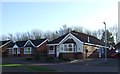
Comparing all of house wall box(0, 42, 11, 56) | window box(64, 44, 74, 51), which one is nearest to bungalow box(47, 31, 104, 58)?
window box(64, 44, 74, 51)

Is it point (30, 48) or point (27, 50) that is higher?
point (30, 48)

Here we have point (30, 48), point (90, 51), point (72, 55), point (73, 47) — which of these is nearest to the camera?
point (73, 47)

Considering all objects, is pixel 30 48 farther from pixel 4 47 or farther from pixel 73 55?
pixel 73 55

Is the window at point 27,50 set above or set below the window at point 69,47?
below

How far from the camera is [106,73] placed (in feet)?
66.1

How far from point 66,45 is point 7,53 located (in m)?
25.0

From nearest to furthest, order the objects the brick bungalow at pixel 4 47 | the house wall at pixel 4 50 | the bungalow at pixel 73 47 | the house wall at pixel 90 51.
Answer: the bungalow at pixel 73 47 → the house wall at pixel 90 51 → the house wall at pixel 4 50 → the brick bungalow at pixel 4 47

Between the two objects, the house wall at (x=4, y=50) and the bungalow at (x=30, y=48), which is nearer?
the bungalow at (x=30, y=48)

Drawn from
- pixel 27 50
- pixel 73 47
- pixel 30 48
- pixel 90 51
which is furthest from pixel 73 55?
pixel 27 50

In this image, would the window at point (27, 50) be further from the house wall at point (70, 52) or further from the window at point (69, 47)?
the window at point (69, 47)

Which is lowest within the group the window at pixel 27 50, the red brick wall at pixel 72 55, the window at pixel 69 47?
the red brick wall at pixel 72 55

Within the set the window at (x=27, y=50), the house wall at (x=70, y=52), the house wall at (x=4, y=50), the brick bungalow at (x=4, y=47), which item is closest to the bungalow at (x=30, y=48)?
the window at (x=27, y=50)

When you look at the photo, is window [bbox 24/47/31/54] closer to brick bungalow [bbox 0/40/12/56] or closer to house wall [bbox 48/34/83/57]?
brick bungalow [bbox 0/40/12/56]

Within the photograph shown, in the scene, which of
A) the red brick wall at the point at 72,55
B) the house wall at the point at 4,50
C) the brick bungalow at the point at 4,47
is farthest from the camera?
the brick bungalow at the point at 4,47
